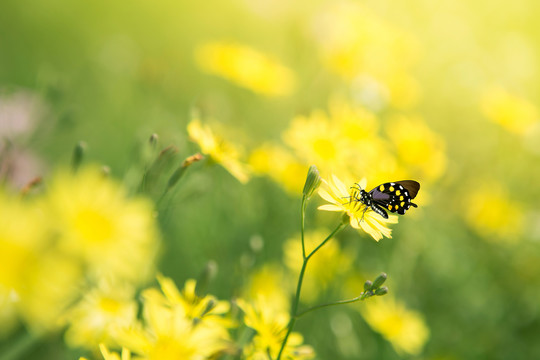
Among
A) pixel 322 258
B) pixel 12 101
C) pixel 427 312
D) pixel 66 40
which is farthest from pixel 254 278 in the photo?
pixel 66 40

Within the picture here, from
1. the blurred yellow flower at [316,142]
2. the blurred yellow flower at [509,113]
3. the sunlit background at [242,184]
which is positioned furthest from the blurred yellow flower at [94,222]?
the blurred yellow flower at [509,113]

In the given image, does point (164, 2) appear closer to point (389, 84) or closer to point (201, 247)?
point (389, 84)

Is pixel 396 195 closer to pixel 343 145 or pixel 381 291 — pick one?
pixel 381 291

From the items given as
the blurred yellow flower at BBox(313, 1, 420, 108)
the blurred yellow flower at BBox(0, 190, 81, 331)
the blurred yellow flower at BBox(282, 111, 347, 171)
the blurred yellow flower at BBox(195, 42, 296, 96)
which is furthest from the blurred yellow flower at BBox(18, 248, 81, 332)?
the blurred yellow flower at BBox(313, 1, 420, 108)

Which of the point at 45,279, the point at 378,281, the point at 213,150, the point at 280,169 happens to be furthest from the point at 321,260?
the point at 45,279

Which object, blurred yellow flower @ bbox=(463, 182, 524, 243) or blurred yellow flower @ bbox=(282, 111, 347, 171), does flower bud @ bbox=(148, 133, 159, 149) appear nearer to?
blurred yellow flower @ bbox=(282, 111, 347, 171)

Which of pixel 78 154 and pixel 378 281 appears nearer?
pixel 378 281
